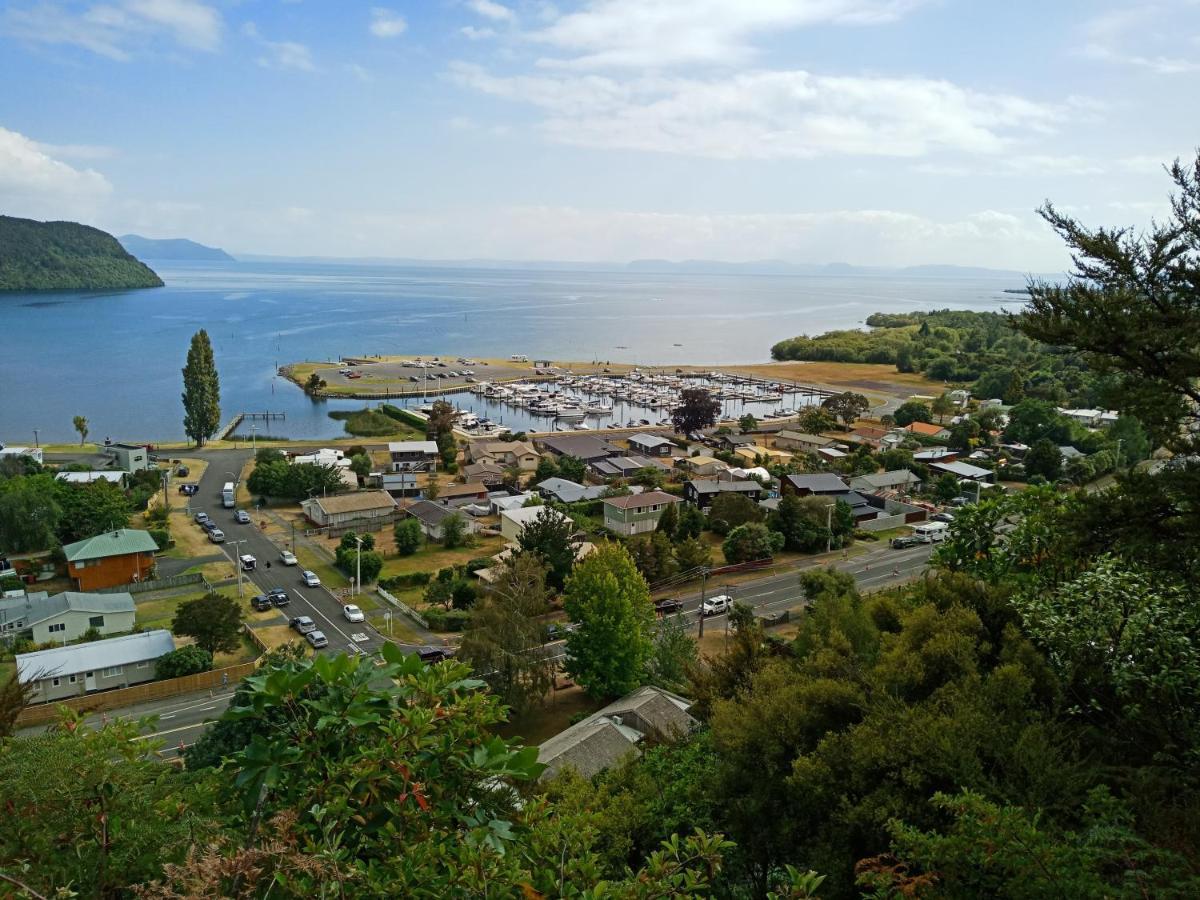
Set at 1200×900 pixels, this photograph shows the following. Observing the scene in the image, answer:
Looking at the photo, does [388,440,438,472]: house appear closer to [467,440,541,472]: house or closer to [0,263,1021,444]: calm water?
[467,440,541,472]: house

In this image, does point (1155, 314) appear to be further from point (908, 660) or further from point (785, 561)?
point (785, 561)

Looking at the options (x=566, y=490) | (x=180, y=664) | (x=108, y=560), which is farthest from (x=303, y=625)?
(x=566, y=490)

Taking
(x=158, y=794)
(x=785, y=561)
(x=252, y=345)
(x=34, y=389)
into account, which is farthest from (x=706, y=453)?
(x=252, y=345)

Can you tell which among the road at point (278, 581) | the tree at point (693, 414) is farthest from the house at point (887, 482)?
the road at point (278, 581)

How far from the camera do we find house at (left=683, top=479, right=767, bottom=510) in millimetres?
23031

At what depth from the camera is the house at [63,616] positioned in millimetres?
13820

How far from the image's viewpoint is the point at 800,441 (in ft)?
106

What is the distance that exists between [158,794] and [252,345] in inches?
2754

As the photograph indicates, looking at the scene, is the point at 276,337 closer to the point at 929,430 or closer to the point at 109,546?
the point at 929,430

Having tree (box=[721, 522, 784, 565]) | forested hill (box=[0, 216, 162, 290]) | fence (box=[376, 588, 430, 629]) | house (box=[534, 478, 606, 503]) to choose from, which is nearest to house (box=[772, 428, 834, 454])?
house (box=[534, 478, 606, 503])

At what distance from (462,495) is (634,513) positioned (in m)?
6.08

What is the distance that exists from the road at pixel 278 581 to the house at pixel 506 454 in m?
8.58

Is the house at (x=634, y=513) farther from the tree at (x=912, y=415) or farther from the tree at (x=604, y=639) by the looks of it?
the tree at (x=912, y=415)

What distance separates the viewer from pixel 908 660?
5.36 m
